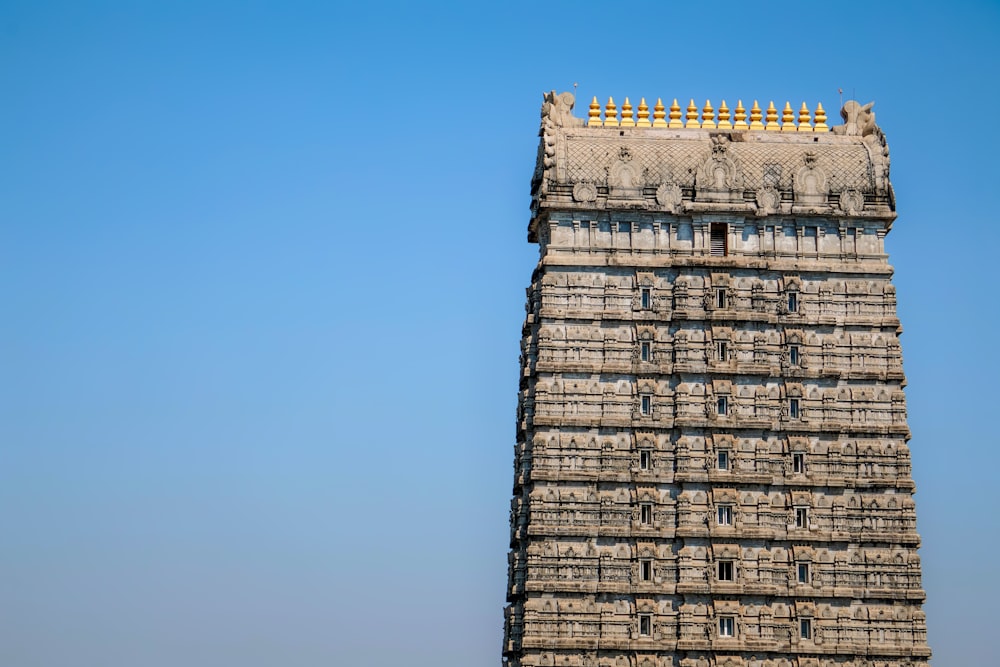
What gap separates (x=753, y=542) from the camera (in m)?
95.1

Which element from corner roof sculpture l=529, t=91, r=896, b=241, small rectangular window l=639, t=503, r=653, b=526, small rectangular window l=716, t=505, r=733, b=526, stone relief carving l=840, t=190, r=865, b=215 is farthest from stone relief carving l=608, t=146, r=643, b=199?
small rectangular window l=716, t=505, r=733, b=526

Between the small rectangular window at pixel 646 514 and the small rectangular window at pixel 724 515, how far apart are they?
10.4 feet

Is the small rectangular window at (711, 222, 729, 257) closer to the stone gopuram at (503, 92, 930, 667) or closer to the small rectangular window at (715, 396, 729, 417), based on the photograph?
the stone gopuram at (503, 92, 930, 667)

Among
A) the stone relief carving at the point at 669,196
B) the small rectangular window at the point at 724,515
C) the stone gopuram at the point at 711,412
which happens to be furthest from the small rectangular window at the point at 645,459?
the stone relief carving at the point at 669,196

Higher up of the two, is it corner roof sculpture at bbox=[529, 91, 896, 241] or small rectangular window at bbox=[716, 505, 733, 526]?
corner roof sculpture at bbox=[529, 91, 896, 241]

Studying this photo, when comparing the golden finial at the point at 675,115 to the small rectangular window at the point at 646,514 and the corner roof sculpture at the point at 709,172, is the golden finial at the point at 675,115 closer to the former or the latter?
the corner roof sculpture at the point at 709,172

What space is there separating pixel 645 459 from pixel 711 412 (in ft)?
12.8

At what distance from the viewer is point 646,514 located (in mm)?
95188

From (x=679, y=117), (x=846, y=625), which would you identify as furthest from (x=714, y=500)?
(x=679, y=117)

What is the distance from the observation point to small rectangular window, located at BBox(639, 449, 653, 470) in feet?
314

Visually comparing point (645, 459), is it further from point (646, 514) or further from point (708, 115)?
point (708, 115)

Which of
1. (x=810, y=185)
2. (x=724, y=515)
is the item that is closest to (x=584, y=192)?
(x=810, y=185)

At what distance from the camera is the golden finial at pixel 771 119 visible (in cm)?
10172

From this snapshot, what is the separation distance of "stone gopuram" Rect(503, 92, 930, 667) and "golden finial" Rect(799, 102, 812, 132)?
1.53 metres
